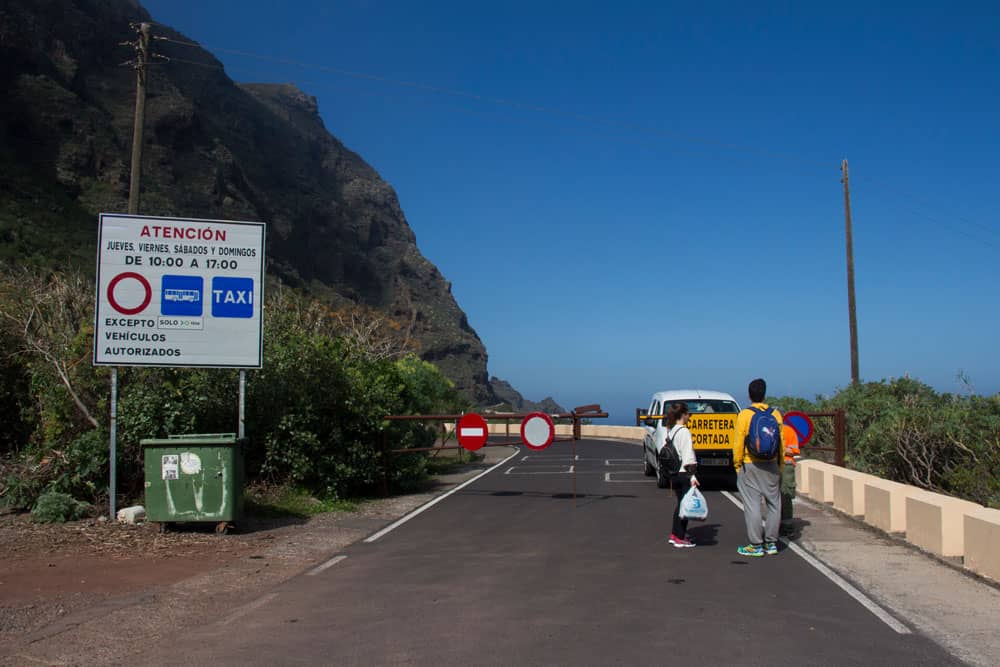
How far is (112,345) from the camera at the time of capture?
13.4m

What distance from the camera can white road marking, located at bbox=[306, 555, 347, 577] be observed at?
31.7 feet

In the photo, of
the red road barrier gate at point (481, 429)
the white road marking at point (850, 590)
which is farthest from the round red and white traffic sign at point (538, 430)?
the white road marking at point (850, 590)

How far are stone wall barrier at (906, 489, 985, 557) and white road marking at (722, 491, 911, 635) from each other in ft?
4.37

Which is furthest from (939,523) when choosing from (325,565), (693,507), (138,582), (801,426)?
(138,582)

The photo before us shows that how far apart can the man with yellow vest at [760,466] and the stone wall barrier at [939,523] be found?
5.61 feet

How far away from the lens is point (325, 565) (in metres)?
10.2

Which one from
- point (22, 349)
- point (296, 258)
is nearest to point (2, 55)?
point (296, 258)

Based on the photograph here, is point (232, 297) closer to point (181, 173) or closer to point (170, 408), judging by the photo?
point (170, 408)

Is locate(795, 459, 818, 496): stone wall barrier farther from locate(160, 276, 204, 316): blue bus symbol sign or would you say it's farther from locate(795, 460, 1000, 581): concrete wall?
locate(160, 276, 204, 316): blue bus symbol sign

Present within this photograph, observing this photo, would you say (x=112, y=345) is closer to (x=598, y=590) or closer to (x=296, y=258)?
(x=598, y=590)

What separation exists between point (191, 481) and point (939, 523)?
30.1 ft

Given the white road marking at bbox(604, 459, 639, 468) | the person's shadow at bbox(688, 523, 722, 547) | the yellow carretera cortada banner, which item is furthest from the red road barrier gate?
the white road marking at bbox(604, 459, 639, 468)

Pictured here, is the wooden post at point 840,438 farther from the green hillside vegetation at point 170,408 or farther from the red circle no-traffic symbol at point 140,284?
the red circle no-traffic symbol at point 140,284

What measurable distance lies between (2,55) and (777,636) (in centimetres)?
7479
